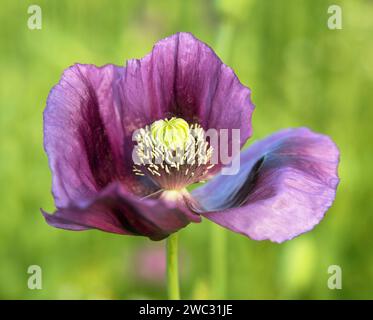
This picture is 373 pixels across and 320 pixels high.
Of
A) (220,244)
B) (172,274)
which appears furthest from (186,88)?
(220,244)

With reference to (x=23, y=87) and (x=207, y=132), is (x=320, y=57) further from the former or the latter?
(x=207, y=132)

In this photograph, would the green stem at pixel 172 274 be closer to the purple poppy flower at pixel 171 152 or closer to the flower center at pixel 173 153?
the purple poppy flower at pixel 171 152

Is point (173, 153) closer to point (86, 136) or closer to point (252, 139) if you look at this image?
point (86, 136)

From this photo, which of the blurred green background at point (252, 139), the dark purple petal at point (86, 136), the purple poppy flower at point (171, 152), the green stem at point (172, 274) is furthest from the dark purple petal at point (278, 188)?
the blurred green background at point (252, 139)

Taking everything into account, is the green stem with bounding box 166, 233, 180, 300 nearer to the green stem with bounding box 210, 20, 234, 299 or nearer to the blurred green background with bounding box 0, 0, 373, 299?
the green stem with bounding box 210, 20, 234, 299

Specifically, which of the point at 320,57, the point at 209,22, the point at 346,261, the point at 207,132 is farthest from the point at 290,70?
the point at 207,132

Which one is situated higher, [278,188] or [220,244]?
[278,188]
